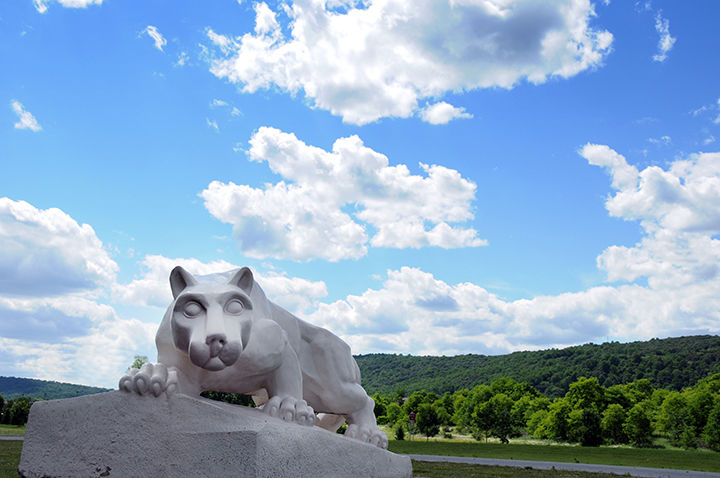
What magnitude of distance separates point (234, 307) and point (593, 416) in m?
41.5

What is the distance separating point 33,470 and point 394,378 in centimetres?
7536

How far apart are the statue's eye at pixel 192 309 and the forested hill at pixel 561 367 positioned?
58938mm

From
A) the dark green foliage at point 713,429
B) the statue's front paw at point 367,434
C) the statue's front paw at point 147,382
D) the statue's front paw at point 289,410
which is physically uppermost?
the statue's front paw at point 147,382

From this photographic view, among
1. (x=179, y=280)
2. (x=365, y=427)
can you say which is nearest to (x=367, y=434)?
(x=365, y=427)

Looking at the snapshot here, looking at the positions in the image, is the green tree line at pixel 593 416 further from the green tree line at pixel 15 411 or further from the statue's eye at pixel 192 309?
the statue's eye at pixel 192 309

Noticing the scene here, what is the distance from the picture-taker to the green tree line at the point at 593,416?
123 ft

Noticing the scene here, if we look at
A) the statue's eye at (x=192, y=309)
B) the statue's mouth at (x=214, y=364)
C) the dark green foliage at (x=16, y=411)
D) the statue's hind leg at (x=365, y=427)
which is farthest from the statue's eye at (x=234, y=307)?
the dark green foliage at (x=16, y=411)

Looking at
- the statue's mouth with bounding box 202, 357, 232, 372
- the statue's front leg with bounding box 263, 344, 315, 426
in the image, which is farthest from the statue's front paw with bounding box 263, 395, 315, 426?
the statue's mouth with bounding box 202, 357, 232, 372

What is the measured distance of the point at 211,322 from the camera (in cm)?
476

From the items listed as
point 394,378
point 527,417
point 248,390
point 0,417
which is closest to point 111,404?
point 248,390

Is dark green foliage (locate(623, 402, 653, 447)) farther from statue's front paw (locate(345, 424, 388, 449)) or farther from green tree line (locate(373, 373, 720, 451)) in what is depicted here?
statue's front paw (locate(345, 424, 388, 449))

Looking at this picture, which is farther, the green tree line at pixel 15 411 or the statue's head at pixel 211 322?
the green tree line at pixel 15 411

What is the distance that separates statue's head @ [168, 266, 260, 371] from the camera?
4652mm

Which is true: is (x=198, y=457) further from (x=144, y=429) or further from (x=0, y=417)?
(x=0, y=417)
